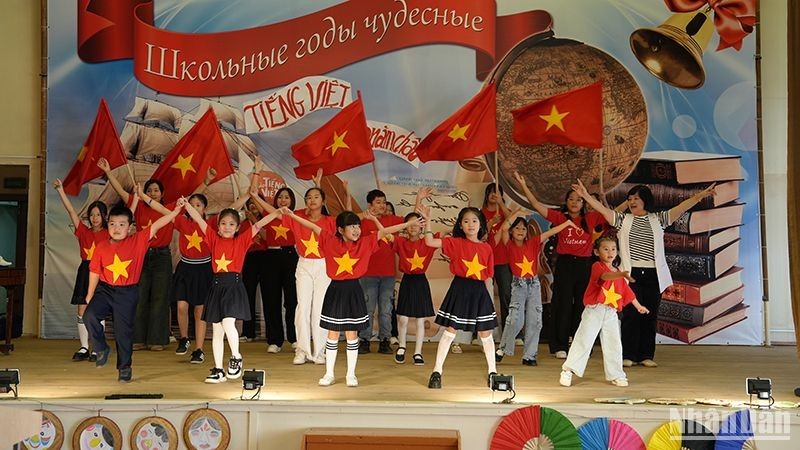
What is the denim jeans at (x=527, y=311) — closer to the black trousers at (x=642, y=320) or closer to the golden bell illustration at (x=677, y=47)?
the black trousers at (x=642, y=320)

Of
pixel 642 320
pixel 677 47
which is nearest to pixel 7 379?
pixel 642 320

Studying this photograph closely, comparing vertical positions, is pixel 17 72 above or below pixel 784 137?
above

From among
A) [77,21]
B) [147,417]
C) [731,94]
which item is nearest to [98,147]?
[77,21]

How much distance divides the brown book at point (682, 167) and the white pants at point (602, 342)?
107 inches

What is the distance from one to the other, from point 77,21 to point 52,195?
198 cm

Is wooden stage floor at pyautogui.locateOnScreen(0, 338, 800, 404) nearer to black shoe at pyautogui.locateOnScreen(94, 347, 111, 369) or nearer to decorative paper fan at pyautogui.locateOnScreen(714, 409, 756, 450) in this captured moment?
black shoe at pyautogui.locateOnScreen(94, 347, 111, 369)

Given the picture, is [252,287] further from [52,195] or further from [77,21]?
[77,21]

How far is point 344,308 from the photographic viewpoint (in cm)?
642

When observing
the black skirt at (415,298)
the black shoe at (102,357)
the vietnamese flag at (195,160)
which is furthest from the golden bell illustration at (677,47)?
the black shoe at (102,357)

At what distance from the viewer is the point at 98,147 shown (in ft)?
27.7

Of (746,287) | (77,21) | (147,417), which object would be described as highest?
(77,21)

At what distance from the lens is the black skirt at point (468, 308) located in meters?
6.45

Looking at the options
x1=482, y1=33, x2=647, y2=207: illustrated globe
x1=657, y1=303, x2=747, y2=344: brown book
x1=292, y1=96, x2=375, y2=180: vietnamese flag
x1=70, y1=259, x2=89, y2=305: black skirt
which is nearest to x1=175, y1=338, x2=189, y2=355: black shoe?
x1=70, y1=259, x2=89, y2=305: black skirt

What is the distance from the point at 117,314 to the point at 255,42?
3936 millimetres
